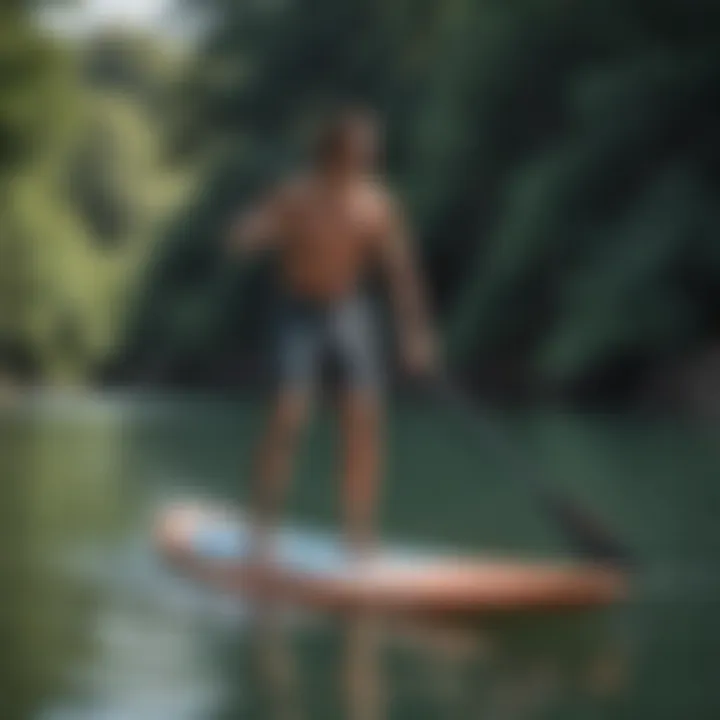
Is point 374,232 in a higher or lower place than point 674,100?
lower

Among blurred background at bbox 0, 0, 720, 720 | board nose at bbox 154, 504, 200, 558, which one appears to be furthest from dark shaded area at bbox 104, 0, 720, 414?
board nose at bbox 154, 504, 200, 558

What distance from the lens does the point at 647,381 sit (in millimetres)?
1866

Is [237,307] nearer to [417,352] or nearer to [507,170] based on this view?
[417,352]

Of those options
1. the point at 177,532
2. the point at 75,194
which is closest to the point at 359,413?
the point at 177,532

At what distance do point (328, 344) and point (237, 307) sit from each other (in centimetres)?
11

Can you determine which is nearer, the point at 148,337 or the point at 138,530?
the point at 138,530

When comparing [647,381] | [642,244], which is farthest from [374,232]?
[647,381]

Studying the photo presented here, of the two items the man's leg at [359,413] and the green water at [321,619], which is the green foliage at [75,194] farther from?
the man's leg at [359,413]

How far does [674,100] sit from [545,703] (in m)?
0.88

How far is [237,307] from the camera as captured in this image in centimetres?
120

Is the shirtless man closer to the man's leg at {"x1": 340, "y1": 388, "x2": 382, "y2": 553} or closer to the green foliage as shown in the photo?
the man's leg at {"x1": 340, "y1": 388, "x2": 382, "y2": 553}

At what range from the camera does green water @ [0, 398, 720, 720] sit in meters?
0.88

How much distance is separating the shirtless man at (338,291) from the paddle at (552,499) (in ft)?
0.16

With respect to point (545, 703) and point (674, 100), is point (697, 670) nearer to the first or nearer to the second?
point (545, 703)
